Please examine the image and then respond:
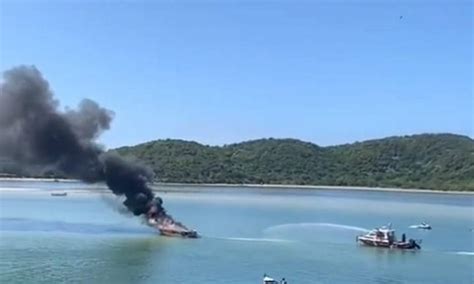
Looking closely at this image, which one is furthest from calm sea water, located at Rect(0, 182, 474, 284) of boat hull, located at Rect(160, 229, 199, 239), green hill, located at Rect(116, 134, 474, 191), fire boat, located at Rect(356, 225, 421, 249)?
green hill, located at Rect(116, 134, 474, 191)

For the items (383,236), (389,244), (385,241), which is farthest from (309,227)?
(389,244)

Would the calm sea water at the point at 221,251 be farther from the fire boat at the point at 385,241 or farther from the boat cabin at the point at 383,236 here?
the boat cabin at the point at 383,236

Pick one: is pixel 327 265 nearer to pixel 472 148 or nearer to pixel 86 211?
pixel 86 211

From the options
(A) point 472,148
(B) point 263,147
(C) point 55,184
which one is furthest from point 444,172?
(C) point 55,184

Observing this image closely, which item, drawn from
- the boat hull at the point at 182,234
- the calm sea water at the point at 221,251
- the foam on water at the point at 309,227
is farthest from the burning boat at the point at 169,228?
the foam on water at the point at 309,227

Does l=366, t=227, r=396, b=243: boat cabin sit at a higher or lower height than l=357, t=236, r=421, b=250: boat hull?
higher

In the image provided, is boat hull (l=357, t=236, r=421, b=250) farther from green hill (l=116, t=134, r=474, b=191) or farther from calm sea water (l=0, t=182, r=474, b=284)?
green hill (l=116, t=134, r=474, b=191)
